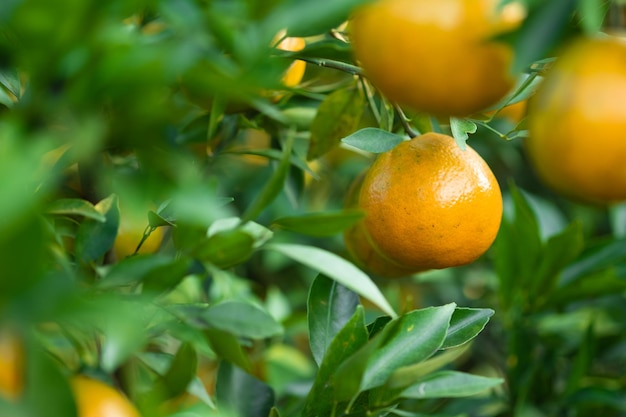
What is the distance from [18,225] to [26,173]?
0.05m

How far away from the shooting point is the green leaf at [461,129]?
815 mm

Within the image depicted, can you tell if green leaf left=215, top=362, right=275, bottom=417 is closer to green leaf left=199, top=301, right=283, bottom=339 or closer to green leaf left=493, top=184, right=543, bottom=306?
green leaf left=199, top=301, right=283, bottom=339

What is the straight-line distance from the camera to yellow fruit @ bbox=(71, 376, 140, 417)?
576 mm

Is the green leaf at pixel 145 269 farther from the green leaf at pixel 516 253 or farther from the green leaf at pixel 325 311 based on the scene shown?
the green leaf at pixel 516 253

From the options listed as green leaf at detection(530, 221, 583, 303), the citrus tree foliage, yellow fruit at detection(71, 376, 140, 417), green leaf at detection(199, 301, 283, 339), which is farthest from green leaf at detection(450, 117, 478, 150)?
green leaf at detection(530, 221, 583, 303)

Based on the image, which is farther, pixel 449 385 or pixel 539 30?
pixel 449 385

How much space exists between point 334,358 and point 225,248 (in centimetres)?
15

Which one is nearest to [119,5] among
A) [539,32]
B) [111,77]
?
[111,77]

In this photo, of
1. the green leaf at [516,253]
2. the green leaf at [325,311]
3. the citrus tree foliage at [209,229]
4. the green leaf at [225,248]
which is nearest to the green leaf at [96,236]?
the citrus tree foliage at [209,229]

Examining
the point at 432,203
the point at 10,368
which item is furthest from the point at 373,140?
the point at 10,368

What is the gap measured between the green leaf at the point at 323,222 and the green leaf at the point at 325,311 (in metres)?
0.22

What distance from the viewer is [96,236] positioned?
761 millimetres

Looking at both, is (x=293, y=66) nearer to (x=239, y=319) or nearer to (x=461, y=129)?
(x=461, y=129)

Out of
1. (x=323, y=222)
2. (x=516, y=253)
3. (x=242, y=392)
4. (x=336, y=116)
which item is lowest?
(x=516, y=253)
